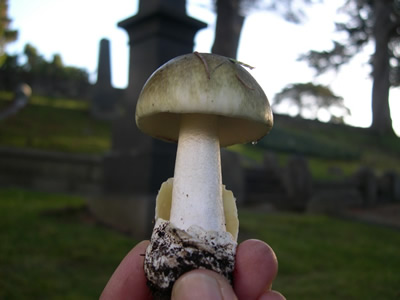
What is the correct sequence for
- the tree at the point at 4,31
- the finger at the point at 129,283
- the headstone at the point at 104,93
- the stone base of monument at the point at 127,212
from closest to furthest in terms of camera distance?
the finger at the point at 129,283, the stone base of monument at the point at 127,212, the headstone at the point at 104,93, the tree at the point at 4,31

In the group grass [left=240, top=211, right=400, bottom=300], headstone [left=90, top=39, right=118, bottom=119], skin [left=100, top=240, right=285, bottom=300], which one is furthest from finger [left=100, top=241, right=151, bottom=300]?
headstone [left=90, top=39, right=118, bottom=119]

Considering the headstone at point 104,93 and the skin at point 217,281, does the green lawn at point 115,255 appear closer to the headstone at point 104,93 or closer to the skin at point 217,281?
the skin at point 217,281

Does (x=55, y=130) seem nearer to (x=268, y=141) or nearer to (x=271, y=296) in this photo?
(x=268, y=141)

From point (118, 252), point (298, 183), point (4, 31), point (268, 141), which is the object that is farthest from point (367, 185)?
point (4, 31)

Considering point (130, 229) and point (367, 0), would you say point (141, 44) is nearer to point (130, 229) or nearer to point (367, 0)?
point (130, 229)

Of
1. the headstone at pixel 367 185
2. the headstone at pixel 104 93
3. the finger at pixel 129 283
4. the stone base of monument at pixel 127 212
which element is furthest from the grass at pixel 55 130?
the finger at pixel 129 283

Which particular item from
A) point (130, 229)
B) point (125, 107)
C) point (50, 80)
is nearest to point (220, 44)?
point (125, 107)

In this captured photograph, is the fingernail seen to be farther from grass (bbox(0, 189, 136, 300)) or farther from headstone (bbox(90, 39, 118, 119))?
headstone (bbox(90, 39, 118, 119))
